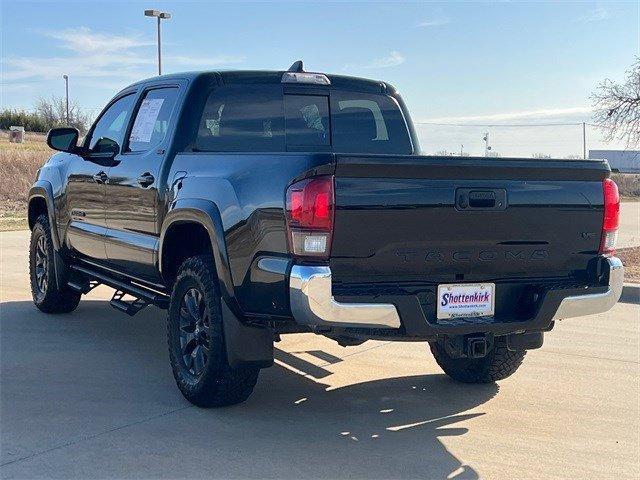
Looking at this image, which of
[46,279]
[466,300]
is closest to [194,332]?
[466,300]

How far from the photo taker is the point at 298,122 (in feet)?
19.4

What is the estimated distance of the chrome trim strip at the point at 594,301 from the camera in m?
4.45

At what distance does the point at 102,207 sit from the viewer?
6.30 m

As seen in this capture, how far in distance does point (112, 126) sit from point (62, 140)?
45 cm

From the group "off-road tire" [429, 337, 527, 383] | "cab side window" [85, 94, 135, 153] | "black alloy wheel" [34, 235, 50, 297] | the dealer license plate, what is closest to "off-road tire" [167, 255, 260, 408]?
the dealer license plate

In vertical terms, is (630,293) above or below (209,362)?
below

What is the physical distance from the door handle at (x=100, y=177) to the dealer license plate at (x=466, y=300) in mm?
3053

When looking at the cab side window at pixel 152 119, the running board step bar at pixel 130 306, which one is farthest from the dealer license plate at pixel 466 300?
the running board step bar at pixel 130 306

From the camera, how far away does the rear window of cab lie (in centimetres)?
554

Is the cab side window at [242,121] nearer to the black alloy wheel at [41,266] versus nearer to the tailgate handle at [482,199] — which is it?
the tailgate handle at [482,199]

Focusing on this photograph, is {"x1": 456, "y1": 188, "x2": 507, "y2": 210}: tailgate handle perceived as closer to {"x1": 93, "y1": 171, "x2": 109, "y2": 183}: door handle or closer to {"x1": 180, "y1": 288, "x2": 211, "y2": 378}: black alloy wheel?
{"x1": 180, "y1": 288, "x2": 211, "y2": 378}: black alloy wheel

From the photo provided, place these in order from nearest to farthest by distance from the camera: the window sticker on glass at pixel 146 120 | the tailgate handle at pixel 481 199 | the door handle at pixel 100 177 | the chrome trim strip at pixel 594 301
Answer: the tailgate handle at pixel 481 199 < the chrome trim strip at pixel 594 301 < the window sticker on glass at pixel 146 120 < the door handle at pixel 100 177

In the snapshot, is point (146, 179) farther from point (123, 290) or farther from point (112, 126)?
point (112, 126)

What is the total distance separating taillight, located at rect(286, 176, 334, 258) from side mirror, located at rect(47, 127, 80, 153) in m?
3.36
